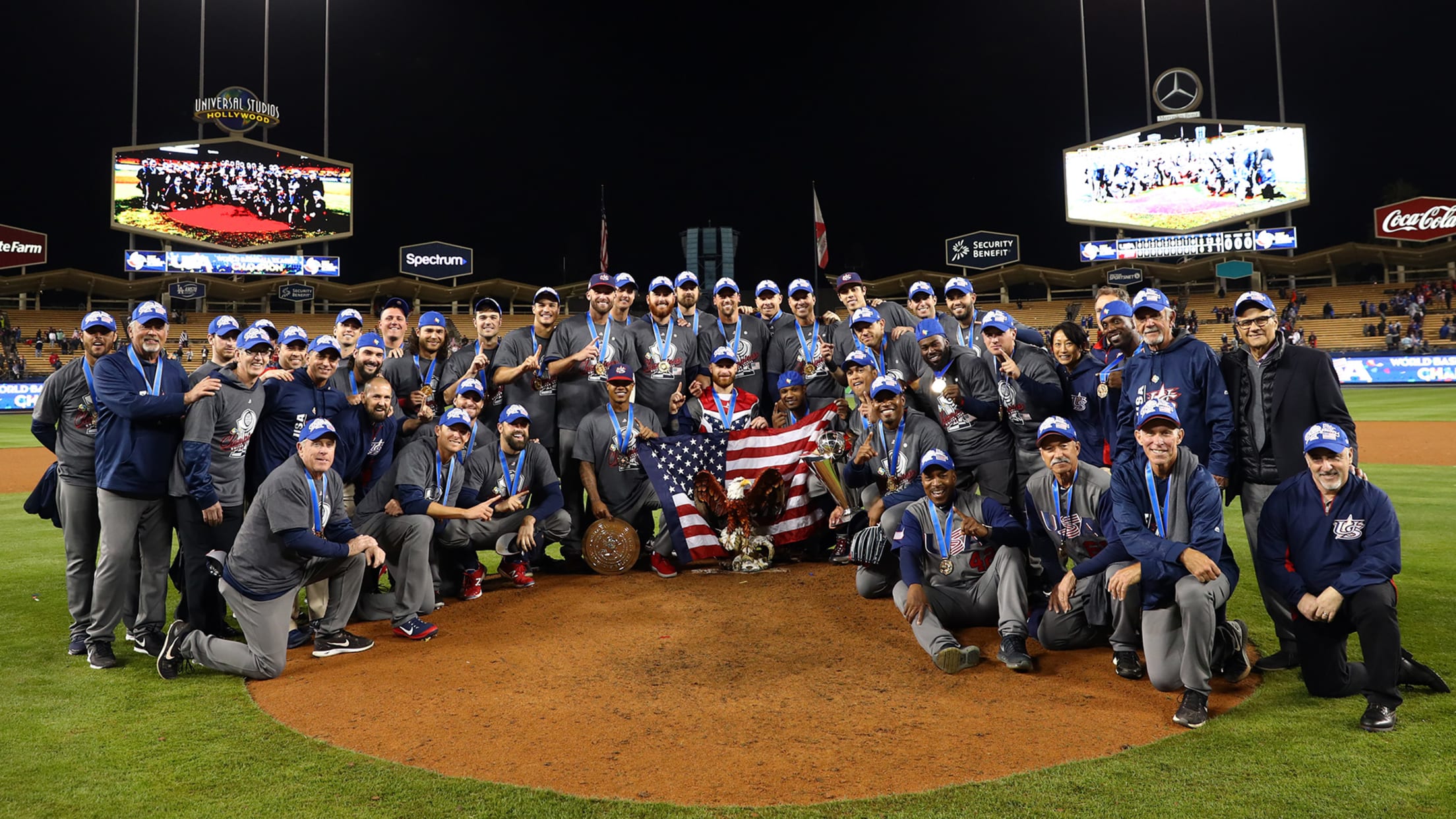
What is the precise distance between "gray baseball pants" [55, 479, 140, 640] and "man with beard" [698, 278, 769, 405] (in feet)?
19.0

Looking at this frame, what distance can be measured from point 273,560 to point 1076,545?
18.3 ft

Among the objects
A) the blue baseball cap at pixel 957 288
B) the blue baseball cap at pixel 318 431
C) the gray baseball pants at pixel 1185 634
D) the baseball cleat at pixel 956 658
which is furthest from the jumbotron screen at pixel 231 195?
the gray baseball pants at pixel 1185 634

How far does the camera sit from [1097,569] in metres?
5.73

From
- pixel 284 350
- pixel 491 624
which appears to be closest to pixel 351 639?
pixel 491 624

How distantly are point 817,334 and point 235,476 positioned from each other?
6.11m

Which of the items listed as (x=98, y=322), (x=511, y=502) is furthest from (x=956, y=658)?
(x=98, y=322)

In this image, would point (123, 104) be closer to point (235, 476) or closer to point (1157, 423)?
point (235, 476)

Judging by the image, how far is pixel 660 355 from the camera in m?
9.86

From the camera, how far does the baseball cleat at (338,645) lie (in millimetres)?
6504

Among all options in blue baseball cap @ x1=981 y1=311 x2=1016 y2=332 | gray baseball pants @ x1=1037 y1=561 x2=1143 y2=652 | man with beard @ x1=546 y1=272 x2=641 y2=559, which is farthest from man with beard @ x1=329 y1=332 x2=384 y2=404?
gray baseball pants @ x1=1037 y1=561 x2=1143 y2=652

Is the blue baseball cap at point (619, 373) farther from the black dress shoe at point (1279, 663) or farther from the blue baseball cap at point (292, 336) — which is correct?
the black dress shoe at point (1279, 663)

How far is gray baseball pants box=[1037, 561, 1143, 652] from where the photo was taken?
5648 millimetres

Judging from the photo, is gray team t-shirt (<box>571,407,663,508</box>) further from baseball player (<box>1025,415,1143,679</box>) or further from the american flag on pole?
baseball player (<box>1025,415,1143,679</box>)

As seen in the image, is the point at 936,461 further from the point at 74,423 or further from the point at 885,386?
the point at 74,423
